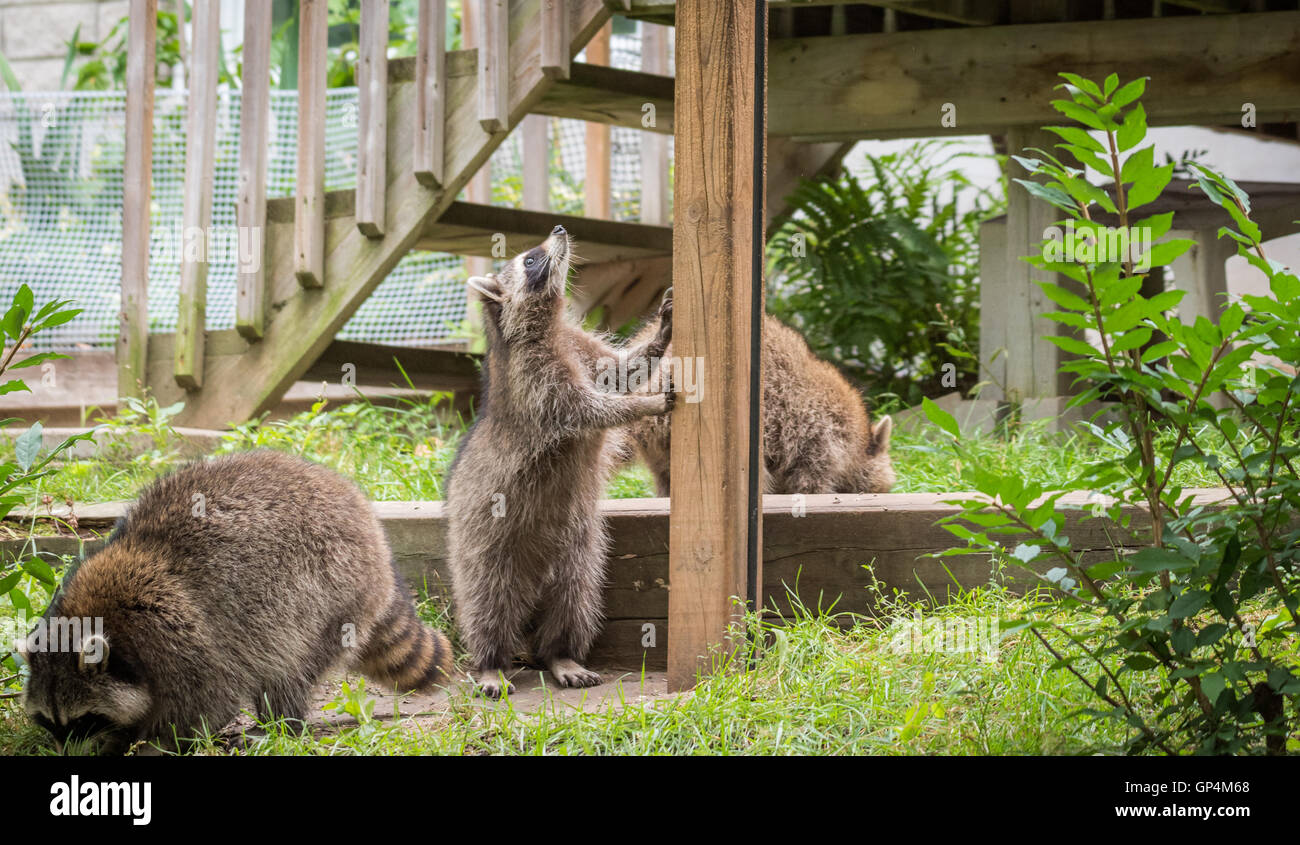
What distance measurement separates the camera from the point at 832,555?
4.30 m

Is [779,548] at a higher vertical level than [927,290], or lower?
lower

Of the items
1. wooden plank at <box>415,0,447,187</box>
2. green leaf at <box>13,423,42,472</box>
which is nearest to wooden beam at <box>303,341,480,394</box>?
wooden plank at <box>415,0,447,187</box>

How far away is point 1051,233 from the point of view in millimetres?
6336

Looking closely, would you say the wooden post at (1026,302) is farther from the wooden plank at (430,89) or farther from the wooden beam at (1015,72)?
the wooden plank at (430,89)

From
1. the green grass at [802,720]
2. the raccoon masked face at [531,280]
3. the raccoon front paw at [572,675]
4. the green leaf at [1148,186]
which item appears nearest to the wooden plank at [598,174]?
the raccoon masked face at [531,280]

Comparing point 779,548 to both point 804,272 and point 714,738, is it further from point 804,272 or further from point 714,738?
point 804,272

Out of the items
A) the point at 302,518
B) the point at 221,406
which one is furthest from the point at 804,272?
the point at 302,518

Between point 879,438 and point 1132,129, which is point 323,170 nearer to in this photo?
point 879,438

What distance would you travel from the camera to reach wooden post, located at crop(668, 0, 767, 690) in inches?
139
